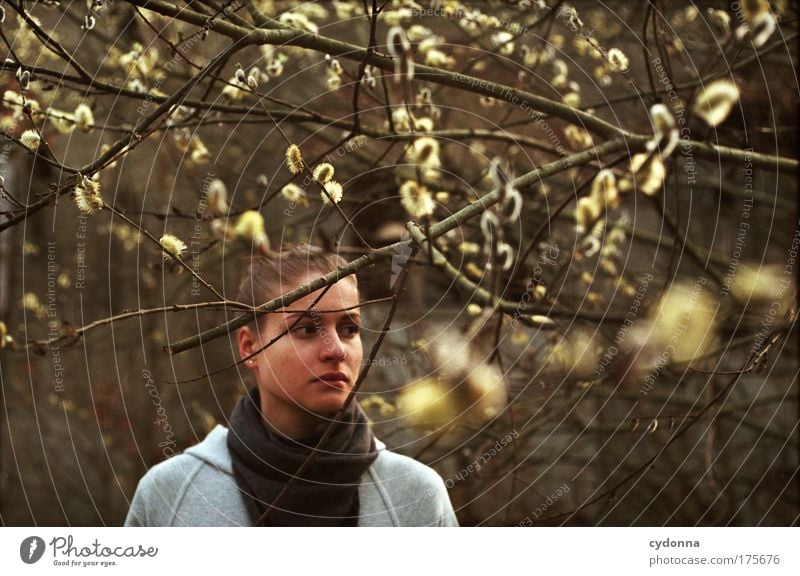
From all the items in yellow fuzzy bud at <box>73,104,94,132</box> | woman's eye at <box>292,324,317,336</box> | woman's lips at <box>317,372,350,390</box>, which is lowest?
woman's lips at <box>317,372,350,390</box>

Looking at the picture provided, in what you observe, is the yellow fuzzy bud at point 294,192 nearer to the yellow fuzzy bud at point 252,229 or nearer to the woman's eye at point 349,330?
the yellow fuzzy bud at point 252,229

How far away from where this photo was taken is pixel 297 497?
804 millimetres

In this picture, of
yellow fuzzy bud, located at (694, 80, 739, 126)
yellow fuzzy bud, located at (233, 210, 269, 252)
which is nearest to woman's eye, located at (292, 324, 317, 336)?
yellow fuzzy bud, located at (233, 210, 269, 252)

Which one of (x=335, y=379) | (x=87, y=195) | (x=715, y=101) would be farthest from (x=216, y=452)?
(x=715, y=101)

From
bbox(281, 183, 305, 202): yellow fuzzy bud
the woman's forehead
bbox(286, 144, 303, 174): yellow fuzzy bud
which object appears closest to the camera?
bbox(286, 144, 303, 174): yellow fuzzy bud

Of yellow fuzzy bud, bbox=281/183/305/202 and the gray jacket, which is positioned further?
yellow fuzzy bud, bbox=281/183/305/202

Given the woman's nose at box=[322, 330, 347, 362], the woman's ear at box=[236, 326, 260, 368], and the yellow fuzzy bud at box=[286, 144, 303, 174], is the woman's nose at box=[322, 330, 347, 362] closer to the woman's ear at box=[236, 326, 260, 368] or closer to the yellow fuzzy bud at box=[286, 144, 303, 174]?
the woman's ear at box=[236, 326, 260, 368]

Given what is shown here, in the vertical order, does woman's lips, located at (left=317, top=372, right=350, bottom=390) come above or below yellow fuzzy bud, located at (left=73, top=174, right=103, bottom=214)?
below

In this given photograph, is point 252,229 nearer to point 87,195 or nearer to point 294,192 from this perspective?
point 294,192

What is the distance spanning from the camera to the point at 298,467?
786 millimetres
